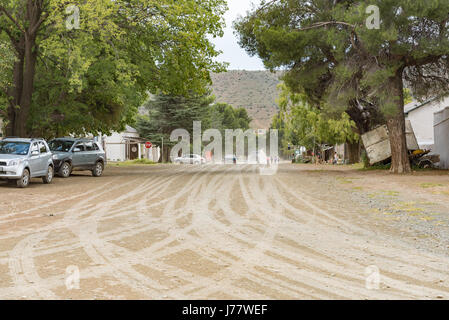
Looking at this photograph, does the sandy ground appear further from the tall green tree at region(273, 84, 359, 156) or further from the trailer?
the tall green tree at region(273, 84, 359, 156)

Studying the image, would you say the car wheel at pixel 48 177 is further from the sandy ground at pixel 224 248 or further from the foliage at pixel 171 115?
the foliage at pixel 171 115

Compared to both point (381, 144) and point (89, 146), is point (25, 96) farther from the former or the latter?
point (381, 144)

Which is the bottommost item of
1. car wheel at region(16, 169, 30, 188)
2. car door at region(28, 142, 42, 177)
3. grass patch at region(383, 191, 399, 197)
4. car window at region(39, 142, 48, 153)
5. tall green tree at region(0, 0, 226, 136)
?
grass patch at region(383, 191, 399, 197)

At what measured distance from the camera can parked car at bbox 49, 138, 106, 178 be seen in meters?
22.8

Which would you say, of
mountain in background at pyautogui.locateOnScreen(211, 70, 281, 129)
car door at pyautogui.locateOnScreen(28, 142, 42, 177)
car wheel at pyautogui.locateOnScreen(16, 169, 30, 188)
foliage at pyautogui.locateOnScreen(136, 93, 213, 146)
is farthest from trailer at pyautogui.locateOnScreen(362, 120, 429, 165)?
mountain in background at pyautogui.locateOnScreen(211, 70, 281, 129)

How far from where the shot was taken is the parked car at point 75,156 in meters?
22.8

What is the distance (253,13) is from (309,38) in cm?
568

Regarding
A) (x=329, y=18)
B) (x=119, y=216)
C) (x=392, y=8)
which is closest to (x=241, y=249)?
(x=119, y=216)

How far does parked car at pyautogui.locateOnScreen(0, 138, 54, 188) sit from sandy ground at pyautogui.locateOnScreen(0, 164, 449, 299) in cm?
403

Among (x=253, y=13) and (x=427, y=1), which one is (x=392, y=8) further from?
(x=253, y=13)

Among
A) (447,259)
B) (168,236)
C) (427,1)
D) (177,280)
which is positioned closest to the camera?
(177,280)

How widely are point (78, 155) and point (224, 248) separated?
18.1m

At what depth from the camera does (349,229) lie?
348 inches

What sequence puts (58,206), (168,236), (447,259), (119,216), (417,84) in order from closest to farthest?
(447,259) → (168,236) → (119,216) → (58,206) → (417,84)
